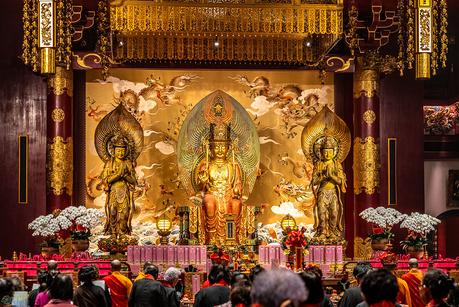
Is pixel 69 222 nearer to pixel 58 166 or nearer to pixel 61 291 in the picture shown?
pixel 58 166

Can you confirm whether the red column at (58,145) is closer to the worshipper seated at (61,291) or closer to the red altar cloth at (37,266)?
the red altar cloth at (37,266)

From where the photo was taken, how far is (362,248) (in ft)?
54.1

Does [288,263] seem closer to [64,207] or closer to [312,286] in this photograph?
[64,207]

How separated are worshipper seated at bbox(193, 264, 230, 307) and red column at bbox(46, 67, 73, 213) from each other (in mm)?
8764

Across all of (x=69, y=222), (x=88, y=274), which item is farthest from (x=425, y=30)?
(x=88, y=274)

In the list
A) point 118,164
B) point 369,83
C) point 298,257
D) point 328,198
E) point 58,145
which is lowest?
point 298,257

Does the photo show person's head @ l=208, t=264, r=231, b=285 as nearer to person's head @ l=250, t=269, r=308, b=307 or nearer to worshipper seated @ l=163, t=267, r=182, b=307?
worshipper seated @ l=163, t=267, r=182, b=307

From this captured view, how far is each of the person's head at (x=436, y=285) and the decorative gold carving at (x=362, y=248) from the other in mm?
10716

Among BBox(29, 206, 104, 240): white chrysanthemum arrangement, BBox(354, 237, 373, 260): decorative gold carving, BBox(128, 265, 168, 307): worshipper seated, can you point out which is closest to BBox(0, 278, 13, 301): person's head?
BBox(128, 265, 168, 307): worshipper seated

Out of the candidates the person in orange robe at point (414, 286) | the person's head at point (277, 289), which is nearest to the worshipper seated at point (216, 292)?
the person in orange robe at point (414, 286)

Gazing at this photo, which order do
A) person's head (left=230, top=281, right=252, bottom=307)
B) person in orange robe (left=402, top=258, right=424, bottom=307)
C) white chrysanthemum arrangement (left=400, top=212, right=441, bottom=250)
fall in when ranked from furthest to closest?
1. white chrysanthemum arrangement (left=400, top=212, right=441, bottom=250)
2. person in orange robe (left=402, top=258, right=424, bottom=307)
3. person's head (left=230, top=281, right=252, bottom=307)

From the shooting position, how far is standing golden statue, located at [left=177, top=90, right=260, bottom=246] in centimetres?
1645

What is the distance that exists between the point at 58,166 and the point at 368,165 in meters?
5.12

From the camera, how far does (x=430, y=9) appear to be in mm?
13086
